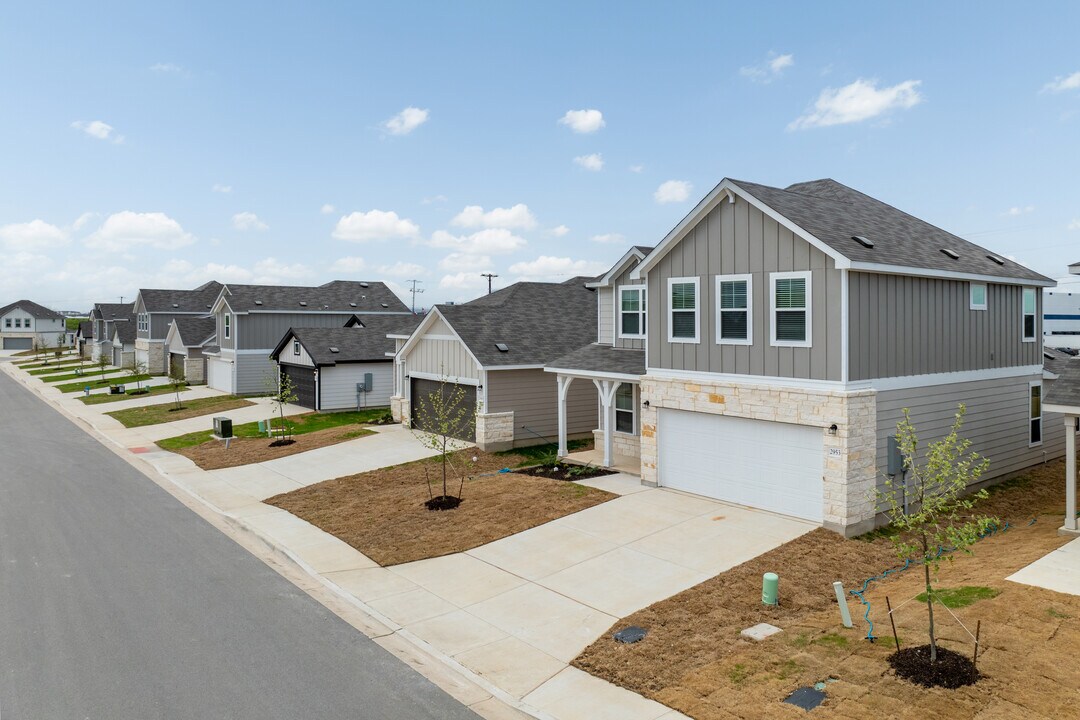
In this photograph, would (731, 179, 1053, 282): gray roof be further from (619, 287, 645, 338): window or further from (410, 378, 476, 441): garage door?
(410, 378, 476, 441): garage door

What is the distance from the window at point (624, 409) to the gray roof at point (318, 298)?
28.4 m

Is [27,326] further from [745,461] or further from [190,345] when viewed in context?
[745,461]

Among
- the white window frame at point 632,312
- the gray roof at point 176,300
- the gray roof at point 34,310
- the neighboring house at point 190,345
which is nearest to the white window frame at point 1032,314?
the white window frame at point 632,312

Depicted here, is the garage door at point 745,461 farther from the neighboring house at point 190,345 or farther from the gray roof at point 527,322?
the neighboring house at point 190,345

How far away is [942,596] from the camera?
31.6ft

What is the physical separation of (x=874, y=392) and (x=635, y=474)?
6827mm

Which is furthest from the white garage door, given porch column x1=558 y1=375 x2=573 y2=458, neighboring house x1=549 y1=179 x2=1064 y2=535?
neighboring house x1=549 y1=179 x2=1064 y2=535

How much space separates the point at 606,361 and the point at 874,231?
303 inches

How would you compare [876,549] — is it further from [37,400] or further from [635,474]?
[37,400]

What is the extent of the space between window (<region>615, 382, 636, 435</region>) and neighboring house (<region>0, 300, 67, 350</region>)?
114 m

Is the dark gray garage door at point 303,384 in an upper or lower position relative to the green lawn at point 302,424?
upper

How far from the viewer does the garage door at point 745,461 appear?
1413 centimetres

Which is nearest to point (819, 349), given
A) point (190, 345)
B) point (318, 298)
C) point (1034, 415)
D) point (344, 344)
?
point (1034, 415)

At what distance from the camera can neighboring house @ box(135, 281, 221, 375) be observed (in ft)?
181
